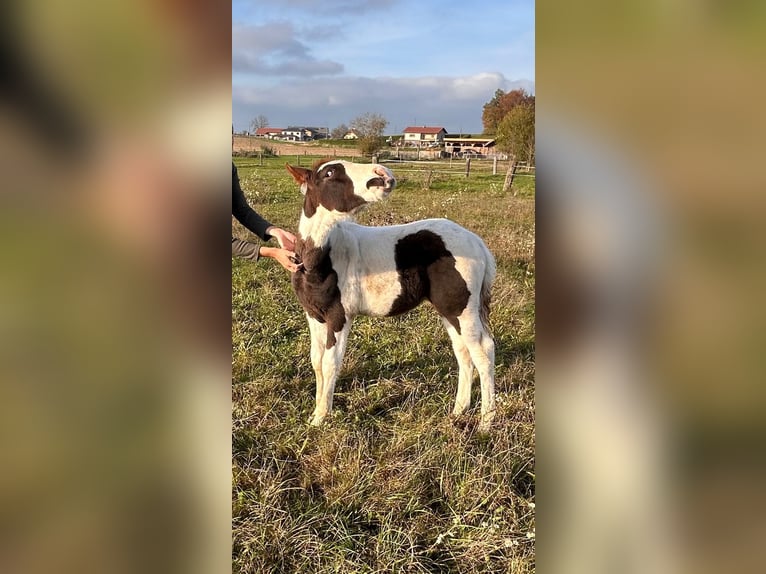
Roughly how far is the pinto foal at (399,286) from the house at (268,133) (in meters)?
0.44

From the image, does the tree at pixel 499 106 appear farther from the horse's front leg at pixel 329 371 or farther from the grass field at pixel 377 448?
the horse's front leg at pixel 329 371

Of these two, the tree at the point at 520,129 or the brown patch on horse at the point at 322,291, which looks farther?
the brown patch on horse at the point at 322,291

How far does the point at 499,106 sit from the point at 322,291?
1119mm

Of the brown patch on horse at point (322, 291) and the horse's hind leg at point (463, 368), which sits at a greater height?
the brown patch on horse at point (322, 291)

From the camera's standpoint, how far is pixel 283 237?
73.7 inches

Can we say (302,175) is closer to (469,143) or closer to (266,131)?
(266,131)

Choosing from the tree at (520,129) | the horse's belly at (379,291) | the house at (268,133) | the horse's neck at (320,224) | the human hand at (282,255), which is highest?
the house at (268,133)

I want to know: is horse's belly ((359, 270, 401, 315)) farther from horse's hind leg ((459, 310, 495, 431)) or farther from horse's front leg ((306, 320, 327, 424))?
horse's hind leg ((459, 310, 495, 431))
